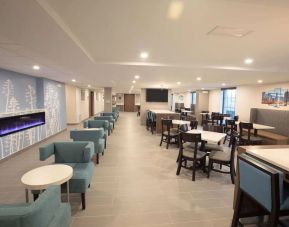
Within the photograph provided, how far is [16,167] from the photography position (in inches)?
146

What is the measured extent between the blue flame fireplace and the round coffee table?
2795mm

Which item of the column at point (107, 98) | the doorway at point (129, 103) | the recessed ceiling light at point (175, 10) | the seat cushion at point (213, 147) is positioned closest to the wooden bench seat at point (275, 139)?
the seat cushion at point (213, 147)

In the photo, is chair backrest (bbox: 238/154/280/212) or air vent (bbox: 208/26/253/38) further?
air vent (bbox: 208/26/253/38)

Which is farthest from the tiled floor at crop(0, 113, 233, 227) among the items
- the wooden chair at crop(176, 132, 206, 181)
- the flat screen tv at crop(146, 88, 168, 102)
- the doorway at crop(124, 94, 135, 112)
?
the doorway at crop(124, 94, 135, 112)

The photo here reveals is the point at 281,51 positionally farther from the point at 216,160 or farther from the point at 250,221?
the point at 250,221

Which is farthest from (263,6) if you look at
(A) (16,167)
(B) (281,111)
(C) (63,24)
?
(B) (281,111)

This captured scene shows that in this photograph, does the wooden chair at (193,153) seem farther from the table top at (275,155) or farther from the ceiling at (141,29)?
the ceiling at (141,29)

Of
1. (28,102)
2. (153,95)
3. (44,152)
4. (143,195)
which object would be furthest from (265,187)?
(153,95)

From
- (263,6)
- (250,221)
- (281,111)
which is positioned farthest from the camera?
(281,111)

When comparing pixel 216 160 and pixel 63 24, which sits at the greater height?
pixel 63 24

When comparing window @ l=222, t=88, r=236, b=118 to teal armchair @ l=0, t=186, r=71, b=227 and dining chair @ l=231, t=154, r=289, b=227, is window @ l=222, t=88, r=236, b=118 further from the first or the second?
teal armchair @ l=0, t=186, r=71, b=227

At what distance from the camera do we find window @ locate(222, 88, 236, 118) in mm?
8937

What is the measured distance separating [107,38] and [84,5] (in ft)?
2.58

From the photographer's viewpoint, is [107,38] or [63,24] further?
[107,38]
